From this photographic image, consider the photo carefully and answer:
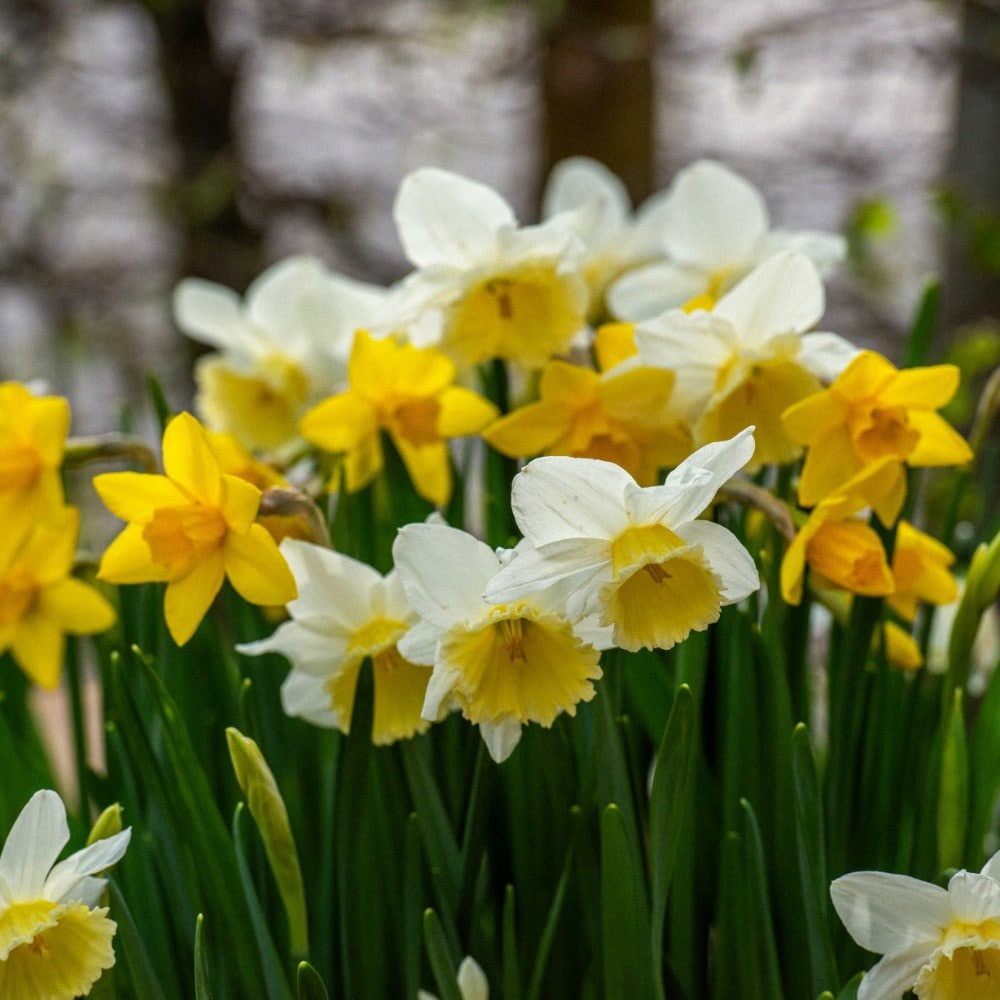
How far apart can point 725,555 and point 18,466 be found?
45cm

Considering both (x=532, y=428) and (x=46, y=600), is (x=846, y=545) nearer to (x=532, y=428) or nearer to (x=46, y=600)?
(x=532, y=428)

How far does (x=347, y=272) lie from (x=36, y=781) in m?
2.40

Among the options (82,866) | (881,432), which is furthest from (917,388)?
(82,866)

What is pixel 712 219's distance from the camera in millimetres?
885

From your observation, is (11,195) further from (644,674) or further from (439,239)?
(644,674)

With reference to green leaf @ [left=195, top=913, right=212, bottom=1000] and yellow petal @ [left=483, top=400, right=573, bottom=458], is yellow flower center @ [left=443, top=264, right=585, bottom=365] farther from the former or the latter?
green leaf @ [left=195, top=913, right=212, bottom=1000]

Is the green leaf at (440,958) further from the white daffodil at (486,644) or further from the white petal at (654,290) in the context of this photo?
the white petal at (654,290)

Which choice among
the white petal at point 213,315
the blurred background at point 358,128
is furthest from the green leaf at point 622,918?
the blurred background at point 358,128

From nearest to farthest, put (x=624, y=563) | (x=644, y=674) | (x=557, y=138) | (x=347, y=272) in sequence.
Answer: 1. (x=624, y=563)
2. (x=644, y=674)
3. (x=557, y=138)
4. (x=347, y=272)

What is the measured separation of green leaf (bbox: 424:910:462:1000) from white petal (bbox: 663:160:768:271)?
524 millimetres

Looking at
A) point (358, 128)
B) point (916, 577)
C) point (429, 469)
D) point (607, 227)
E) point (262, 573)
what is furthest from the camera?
point (358, 128)

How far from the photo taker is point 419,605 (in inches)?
21.0

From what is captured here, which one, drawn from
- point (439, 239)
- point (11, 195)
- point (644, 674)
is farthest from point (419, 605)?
point (11, 195)

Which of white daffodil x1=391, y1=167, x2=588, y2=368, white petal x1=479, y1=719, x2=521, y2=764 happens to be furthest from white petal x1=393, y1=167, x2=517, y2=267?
white petal x1=479, y1=719, x2=521, y2=764
